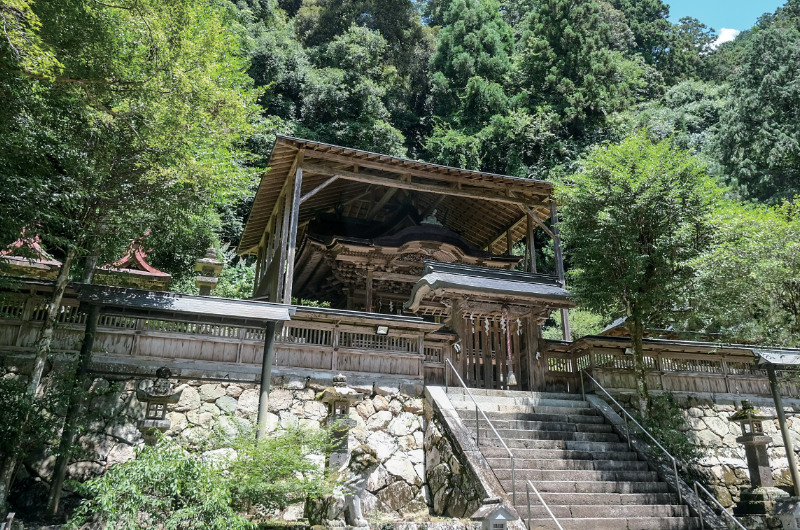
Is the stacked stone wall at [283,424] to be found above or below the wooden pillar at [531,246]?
below

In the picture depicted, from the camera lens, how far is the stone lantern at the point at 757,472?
11.1 metres

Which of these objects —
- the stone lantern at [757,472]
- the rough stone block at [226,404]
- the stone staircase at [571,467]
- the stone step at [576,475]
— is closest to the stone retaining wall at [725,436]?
the stone lantern at [757,472]

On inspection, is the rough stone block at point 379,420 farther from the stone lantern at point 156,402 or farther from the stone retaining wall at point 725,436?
the stone retaining wall at point 725,436

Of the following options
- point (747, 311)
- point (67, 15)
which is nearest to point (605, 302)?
point (747, 311)

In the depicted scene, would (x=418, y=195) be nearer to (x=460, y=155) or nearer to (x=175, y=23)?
(x=175, y=23)

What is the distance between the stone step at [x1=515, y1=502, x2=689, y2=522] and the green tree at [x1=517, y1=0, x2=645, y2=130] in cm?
2560

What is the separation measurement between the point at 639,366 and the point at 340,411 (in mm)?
7182

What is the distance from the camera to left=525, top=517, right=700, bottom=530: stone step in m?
8.84

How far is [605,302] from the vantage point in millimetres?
13703

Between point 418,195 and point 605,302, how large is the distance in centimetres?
856

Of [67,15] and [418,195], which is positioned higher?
[418,195]

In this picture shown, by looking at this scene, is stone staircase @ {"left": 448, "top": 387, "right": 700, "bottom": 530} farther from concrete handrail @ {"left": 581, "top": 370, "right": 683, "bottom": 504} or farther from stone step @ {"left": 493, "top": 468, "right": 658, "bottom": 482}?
concrete handrail @ {"left": 581, "top": 370, "right": 683, "bottom": 504}

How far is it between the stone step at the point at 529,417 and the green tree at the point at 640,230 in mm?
1331

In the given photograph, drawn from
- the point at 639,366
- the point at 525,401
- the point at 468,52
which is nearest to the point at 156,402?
the point at 525,401
